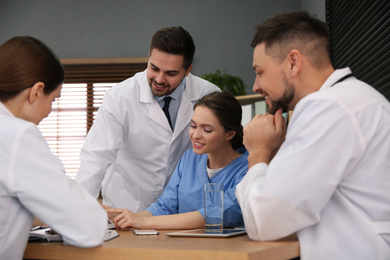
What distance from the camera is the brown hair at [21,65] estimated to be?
129 centimetres

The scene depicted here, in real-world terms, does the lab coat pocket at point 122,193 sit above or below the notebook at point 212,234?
below

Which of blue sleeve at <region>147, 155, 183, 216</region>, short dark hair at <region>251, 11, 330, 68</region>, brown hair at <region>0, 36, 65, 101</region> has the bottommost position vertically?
blue sleeve at <region>147, 155, 183, 216</region>

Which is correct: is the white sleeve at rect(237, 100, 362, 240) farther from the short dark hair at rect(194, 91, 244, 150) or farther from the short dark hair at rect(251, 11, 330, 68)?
the short dark hair at rect(194, 91, 244, 150)

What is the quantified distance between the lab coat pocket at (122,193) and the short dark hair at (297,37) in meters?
1.35

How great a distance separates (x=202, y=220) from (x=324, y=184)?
66 cm

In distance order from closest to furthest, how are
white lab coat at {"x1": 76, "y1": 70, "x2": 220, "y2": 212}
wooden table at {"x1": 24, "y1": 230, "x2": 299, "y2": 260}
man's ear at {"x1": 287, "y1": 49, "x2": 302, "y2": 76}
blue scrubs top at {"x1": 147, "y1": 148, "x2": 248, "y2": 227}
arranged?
wooden table at {"x1": 24, "y1": 230, "x2": 299, "y2": 260} → man's ear at {"x1": 287, "y1": 49, "x2": 302, "y2": 76} → blue scrubs top at {"x1": 147, "y1": 148, "x2": 248, "y2": 227} → white lab coat at {"x1": 76, "y1": 70, "x2": 220, "y2": 212}

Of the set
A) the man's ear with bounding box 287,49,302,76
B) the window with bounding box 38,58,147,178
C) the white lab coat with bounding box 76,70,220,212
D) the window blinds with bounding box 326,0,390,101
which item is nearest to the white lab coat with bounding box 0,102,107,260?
the man's ear with bounding box 287,49,302,76

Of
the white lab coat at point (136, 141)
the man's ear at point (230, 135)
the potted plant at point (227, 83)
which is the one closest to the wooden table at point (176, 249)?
the man's ear at point (230, 135)

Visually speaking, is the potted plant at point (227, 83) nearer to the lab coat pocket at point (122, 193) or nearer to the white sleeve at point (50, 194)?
the lab coat pocket at point (122, 193)

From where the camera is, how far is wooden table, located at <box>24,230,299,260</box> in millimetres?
1186

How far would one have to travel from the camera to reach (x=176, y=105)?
2580 mm

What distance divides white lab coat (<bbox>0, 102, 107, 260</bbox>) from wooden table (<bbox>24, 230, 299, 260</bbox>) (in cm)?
4

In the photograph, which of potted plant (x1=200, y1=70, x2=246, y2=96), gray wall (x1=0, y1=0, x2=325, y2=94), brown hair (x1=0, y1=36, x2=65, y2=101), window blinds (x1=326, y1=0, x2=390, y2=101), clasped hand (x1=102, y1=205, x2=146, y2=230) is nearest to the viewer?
brown hair (x1=0, y1=36, x2=65, y2=101)

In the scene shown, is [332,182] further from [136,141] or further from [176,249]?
[136,141]
